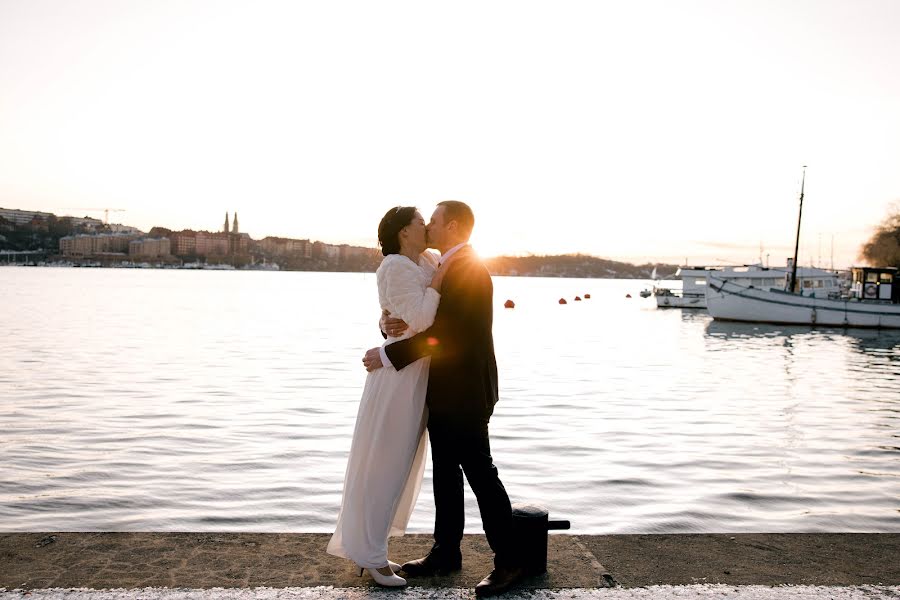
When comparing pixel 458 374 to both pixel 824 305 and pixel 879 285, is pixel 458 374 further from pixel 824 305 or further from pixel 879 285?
pixel 879 285

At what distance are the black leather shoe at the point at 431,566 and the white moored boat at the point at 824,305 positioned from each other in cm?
5024

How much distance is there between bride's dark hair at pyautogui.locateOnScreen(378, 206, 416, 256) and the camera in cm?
428

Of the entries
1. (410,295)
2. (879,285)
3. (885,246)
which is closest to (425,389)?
(410,295)

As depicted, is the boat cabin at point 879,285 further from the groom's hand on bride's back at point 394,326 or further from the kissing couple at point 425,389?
the groom's hand on bride's back at point 394,326

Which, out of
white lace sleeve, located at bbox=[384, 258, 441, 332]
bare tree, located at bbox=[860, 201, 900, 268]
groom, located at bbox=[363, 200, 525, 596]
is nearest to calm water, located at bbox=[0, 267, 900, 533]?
groom, located at bbox=[363, 200, 525, 596]

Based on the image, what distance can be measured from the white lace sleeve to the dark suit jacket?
0.06 metres

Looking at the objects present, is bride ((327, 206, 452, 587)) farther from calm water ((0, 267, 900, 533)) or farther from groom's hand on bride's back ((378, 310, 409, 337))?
calm water ((0, 267, 900, 533))

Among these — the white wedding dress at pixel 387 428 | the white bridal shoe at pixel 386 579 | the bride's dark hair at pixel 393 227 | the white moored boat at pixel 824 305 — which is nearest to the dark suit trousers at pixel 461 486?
the white wedding dress at pixel 387 428

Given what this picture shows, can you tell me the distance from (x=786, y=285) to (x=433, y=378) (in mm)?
60914

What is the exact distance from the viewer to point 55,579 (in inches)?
152

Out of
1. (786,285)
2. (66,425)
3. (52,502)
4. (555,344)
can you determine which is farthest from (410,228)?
(786,285)

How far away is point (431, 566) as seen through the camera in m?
4.38

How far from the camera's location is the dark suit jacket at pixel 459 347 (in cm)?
422

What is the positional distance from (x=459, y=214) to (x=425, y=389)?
38.6 inches
